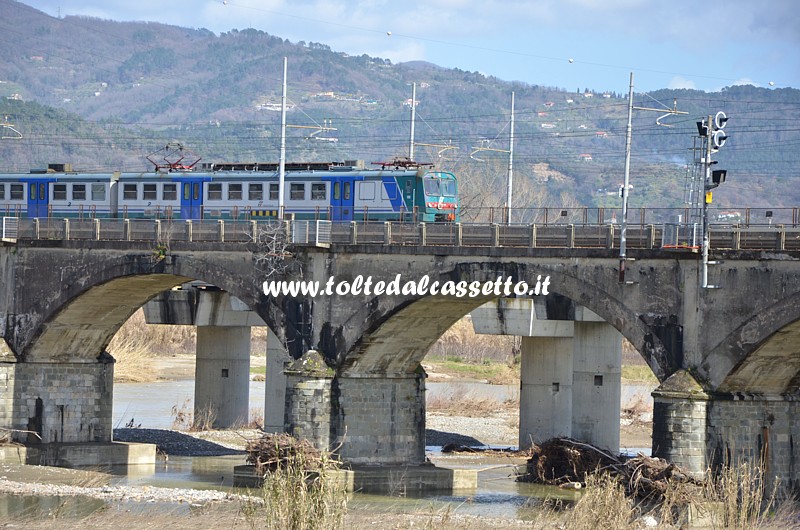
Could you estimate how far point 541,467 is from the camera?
57531 millimetres

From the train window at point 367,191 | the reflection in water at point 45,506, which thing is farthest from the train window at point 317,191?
the reflection in water at point 45,506

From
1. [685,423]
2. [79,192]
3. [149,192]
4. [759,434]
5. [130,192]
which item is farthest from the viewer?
[79,192]

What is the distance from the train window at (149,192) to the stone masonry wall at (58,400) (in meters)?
7.89

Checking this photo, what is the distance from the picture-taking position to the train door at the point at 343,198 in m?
60.5

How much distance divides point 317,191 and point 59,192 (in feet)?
45.9

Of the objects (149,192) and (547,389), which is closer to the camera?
(547,389)

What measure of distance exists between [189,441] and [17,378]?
31.4 feet

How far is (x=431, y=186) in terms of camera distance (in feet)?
198

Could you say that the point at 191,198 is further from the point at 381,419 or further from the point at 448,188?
the point at 381,419

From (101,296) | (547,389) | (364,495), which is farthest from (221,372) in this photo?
(364,495)

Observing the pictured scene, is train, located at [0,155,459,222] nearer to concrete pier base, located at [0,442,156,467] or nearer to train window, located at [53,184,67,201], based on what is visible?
train window, located at [53,184,67,201]

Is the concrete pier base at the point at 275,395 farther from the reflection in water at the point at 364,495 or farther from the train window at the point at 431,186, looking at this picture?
the train window at the point at 431,186

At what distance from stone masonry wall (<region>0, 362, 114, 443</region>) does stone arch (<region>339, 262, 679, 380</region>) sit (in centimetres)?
1473

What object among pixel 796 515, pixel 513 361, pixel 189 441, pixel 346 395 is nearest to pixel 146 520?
pixel 346 395
